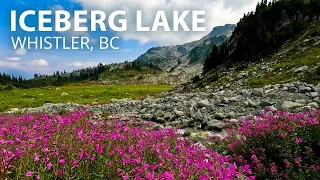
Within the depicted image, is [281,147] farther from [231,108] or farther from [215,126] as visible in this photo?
[231,108]

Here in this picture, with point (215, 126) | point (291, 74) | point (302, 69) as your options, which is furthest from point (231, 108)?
point (302, 69)

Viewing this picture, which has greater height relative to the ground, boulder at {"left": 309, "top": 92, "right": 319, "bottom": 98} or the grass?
boulder at {"left": 309, "top": 92, "right": 319, "bottom": 98}

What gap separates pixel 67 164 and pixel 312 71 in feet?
72.3

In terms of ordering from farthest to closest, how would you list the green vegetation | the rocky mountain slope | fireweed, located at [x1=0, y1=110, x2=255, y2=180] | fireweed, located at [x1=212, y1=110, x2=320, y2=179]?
the rocky mountain slope
the green vegetation
fireweed, located at [x1=212, y1=110, x2=320, y2=179]
fireweed, located at [x1=0, y1=110, x2=255, y2=180]

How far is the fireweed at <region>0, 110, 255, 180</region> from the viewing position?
11.8 feet

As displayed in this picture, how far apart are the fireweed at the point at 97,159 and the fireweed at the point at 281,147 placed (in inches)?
62.9

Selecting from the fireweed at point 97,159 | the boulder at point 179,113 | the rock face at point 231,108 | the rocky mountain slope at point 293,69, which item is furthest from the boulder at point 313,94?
the fireweed at point 97,159

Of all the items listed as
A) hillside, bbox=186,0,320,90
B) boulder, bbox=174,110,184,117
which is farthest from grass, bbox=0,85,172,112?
boulder, bbox=174,110,184,117

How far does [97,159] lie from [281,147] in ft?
13.3

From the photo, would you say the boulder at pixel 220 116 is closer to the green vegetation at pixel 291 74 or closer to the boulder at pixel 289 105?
the boulder at pixel 289 105

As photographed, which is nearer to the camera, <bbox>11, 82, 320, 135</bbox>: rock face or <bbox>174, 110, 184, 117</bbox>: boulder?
<bbox>11, 82, 320, 135</bbox>: rock face

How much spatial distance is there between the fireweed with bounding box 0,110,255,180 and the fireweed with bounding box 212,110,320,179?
1598mm

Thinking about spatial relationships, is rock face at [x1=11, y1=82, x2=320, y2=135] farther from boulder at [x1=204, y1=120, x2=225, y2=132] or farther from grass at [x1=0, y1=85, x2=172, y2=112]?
grass at [x1=0, y1=85, x2=172, y2=112]

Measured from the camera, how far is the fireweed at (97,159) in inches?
142
